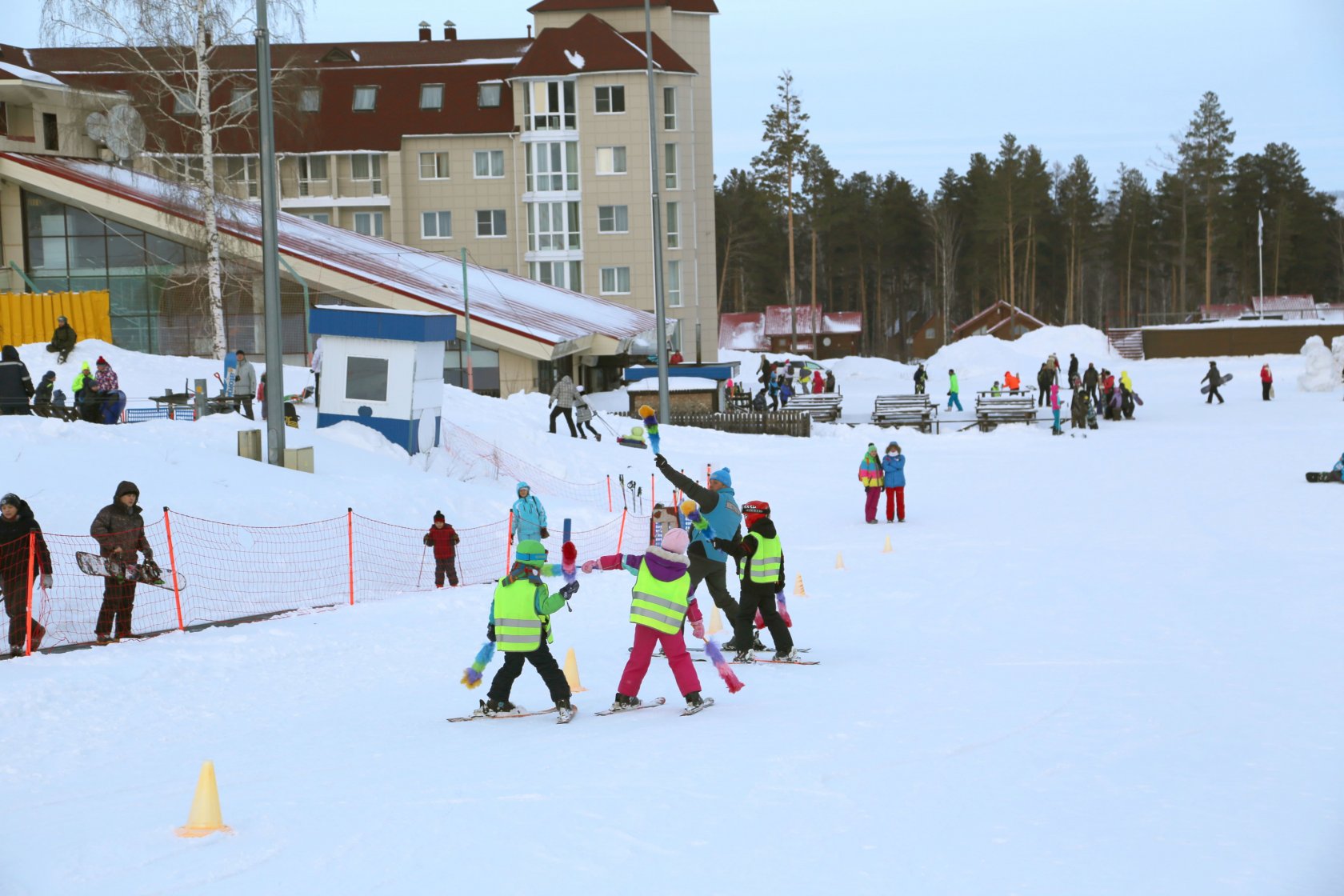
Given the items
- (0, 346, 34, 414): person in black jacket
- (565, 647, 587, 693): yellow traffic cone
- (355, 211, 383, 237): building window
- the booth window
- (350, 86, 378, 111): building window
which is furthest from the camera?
(355, 211, 383, 237): building window

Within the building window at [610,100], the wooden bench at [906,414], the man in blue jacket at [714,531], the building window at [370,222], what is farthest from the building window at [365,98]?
the man in blue jacket at [714,531]

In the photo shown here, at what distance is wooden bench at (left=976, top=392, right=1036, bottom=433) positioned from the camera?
118ft

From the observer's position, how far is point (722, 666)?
9648mm

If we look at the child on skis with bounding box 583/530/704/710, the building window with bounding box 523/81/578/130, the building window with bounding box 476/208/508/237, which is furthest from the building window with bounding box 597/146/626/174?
the child on skis with bounding box 583/530/704/710

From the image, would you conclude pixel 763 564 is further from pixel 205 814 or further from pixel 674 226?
pixel 674 226

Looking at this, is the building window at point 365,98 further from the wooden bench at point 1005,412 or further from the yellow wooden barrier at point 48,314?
the wooden bench at point 1005,412

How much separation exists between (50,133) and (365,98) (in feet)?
68.5

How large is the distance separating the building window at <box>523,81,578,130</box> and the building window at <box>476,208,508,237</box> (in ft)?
13.7

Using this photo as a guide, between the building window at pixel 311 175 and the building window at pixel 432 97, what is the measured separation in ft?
16.3

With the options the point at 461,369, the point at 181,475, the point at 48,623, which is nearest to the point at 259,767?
the point at 48,623

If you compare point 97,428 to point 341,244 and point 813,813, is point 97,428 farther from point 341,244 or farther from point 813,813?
point 341,244

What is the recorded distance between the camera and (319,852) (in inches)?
248

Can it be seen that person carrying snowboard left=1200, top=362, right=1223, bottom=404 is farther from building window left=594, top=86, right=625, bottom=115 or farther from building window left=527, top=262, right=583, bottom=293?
building window left=527, top=262, right=583, bottom=293

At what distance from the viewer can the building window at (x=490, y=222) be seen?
5650 cm
